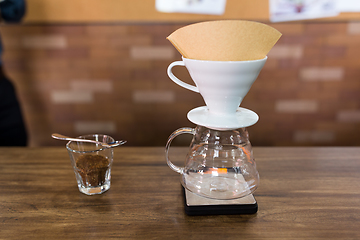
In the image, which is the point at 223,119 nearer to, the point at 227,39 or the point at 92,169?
the point at 227,39

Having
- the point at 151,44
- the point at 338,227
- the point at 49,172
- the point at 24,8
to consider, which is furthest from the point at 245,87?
the point at 24,8

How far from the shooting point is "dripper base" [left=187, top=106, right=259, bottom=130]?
1.89 ft

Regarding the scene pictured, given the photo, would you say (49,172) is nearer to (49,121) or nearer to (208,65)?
(208,65)

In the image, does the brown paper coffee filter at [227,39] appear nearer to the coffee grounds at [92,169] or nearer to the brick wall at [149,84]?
the coffee grounds at [92,169]

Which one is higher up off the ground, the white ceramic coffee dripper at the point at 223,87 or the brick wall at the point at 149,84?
the white ceramic coffee dripper at the point at 223,87

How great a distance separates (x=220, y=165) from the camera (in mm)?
649

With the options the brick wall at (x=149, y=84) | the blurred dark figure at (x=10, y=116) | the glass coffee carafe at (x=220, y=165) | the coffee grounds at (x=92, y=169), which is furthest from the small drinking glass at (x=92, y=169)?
the brick wall at (x=149, y=84)

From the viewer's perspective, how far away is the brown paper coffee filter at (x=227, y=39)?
0.52 m

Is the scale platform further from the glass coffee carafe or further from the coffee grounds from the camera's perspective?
the coffee grounds

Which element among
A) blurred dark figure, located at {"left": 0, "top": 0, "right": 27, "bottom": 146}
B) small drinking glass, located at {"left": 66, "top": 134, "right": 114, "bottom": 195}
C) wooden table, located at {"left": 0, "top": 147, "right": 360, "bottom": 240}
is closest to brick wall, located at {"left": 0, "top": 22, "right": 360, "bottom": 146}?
blurred dark figure, located at {"left": 0, "top": 0, "right": 27, "bottom": 146}

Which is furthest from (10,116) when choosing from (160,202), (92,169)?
(160,202)

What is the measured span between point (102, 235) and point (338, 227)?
1.48ft

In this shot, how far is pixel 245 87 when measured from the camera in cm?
59

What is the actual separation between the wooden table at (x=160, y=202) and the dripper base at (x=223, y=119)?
19 cm
